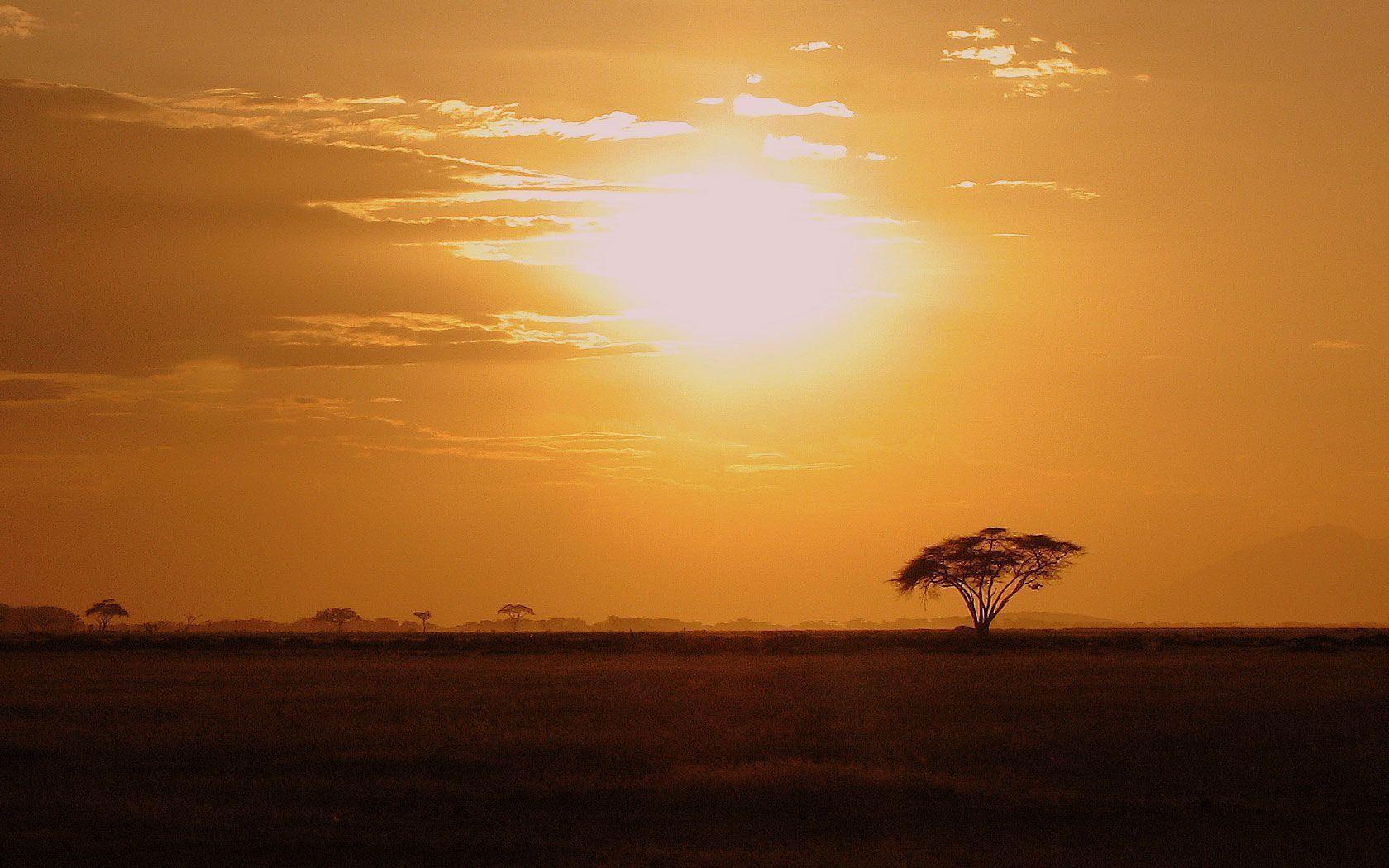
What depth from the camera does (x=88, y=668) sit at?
193ft

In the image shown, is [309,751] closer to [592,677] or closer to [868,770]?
[868,770]

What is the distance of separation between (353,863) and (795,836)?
6516 millimetres

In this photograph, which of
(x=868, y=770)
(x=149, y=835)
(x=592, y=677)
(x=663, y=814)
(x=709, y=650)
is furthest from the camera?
(x=709, y=650)

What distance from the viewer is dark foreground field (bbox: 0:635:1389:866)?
1842cm

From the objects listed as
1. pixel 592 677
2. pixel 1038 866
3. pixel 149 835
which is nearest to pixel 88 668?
pixel 592 677

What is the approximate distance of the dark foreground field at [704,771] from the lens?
18422mm

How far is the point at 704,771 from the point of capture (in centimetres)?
2423

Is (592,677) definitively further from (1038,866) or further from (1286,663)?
(1038,866)

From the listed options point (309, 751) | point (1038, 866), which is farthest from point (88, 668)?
point (1038, 866)

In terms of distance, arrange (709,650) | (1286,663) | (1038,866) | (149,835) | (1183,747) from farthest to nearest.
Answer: (709,650), (1286,663), (1183,747), (149,835), (1038,866)

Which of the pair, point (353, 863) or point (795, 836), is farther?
point (795, 836)

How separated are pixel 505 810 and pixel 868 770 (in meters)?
7.25

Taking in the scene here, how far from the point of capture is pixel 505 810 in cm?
2095

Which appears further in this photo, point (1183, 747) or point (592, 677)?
point (592, 677)
